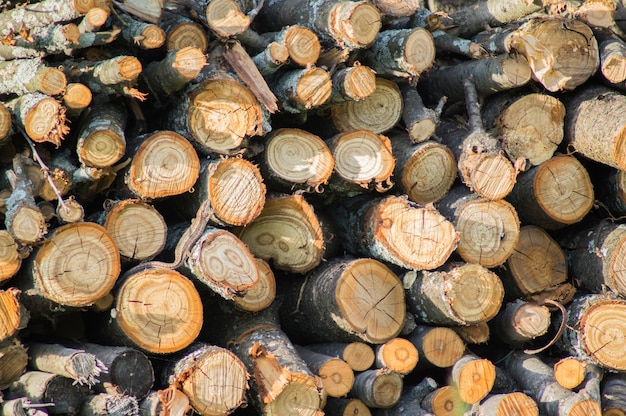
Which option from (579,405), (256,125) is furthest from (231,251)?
(579,405)

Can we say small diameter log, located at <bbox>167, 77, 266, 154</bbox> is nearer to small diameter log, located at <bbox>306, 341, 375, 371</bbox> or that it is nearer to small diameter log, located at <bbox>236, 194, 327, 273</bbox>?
small diameter log, located at <bbox>236, 194, 327, 273</bbox>

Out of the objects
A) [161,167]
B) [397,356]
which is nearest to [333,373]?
[397,356]

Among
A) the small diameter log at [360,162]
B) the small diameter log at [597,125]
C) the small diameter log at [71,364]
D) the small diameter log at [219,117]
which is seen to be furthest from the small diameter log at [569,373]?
the small diameter log at [71,364]

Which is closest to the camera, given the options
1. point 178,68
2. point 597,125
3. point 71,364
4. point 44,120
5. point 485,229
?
point 71,364

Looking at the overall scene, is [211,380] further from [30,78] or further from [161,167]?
[30,78]

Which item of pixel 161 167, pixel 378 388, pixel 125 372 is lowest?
pixel 378 388
